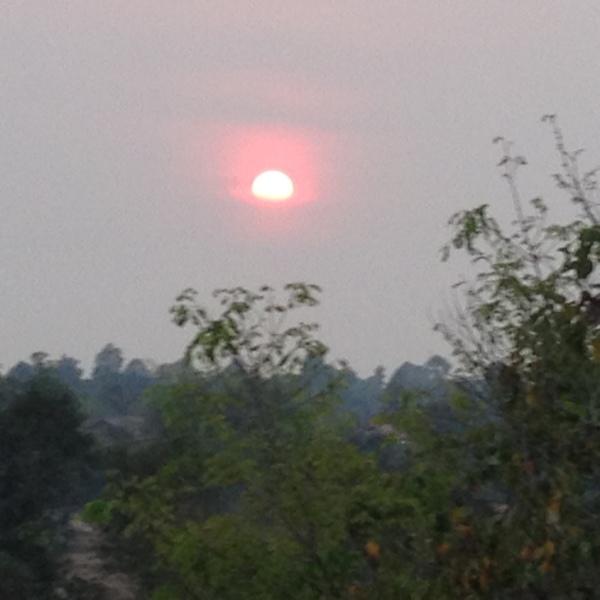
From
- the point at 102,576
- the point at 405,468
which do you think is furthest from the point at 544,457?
the point at 102,576

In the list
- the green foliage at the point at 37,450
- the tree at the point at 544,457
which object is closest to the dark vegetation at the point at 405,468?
the tree at the point at 544,457

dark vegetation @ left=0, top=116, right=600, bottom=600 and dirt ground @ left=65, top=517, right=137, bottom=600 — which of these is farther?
dirt ground @ left=65, top=517, right=137, bottom=600

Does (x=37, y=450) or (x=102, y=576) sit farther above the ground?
(x=37, y=450)

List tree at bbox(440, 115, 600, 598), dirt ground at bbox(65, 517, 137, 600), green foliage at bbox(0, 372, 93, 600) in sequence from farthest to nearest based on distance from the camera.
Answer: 1. green foliage at bbox(0, 372, 93, 600)
2. dirt ground at bbox(65, 517, 137, 600)
3. tree at bbox(440, 115, 600, 598)

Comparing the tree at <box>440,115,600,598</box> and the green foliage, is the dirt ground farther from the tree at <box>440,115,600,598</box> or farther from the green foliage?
the tree at <box>440,115,600,598</box>

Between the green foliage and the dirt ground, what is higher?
the green foliage

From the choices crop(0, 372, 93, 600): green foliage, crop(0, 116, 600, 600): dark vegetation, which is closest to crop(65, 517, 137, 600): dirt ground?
crop(0, 372, 93, 600): green foliage

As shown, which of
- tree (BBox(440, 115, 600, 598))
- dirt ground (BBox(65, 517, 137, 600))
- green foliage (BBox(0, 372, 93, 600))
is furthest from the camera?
green foliage (BBox(0, 372, 93, 600))

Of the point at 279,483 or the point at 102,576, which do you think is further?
the point at 102,576

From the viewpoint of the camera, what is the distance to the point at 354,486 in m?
9.41

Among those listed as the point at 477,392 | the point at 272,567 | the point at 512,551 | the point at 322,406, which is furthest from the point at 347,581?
the point at 512,551

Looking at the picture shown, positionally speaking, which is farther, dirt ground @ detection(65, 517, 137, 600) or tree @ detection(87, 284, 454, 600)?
dirt ground @ detection(65, 517, 137, 600)

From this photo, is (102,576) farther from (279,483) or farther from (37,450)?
(279,483)

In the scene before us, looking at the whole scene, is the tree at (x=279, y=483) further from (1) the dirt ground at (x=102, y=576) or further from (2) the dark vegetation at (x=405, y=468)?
(1) the dirt ground at (x=102, y=576)
